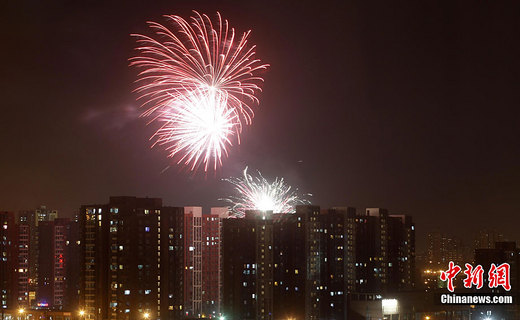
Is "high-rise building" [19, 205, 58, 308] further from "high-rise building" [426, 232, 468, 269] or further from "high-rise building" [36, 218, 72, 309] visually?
"high-rise building" [426, 232, 468, 269]

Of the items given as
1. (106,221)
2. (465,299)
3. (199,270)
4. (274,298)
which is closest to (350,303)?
(274,298)

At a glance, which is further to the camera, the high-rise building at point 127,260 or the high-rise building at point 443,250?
the high-rise building at point 443,250

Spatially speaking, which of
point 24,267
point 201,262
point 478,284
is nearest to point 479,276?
point 478,284

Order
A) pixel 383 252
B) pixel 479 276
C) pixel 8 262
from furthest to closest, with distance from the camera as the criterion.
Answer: pixel 383 252 < pixel 8 262 < pixel 479 276

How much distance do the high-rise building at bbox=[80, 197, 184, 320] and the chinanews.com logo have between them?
311 inches

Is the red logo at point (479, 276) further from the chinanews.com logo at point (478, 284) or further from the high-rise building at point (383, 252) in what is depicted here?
the high-rise building at point (383, 252)

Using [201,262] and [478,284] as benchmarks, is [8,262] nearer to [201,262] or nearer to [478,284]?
[201,262]

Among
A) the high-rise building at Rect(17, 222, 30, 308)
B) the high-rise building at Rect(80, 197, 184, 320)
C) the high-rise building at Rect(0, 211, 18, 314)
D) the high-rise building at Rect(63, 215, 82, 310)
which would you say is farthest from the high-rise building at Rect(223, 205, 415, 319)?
the high-rise building at Rect(17, 222, 30, 308)

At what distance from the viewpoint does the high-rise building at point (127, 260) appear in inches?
832

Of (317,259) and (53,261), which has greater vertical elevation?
(317,259)

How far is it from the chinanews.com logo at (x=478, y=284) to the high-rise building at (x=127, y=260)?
7899 mm

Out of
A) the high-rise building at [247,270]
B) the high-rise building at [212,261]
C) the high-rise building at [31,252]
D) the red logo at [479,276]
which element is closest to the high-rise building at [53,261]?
the high-rise building at [31,252]

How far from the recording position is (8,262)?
25.2 m

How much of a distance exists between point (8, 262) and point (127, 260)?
226 inches
